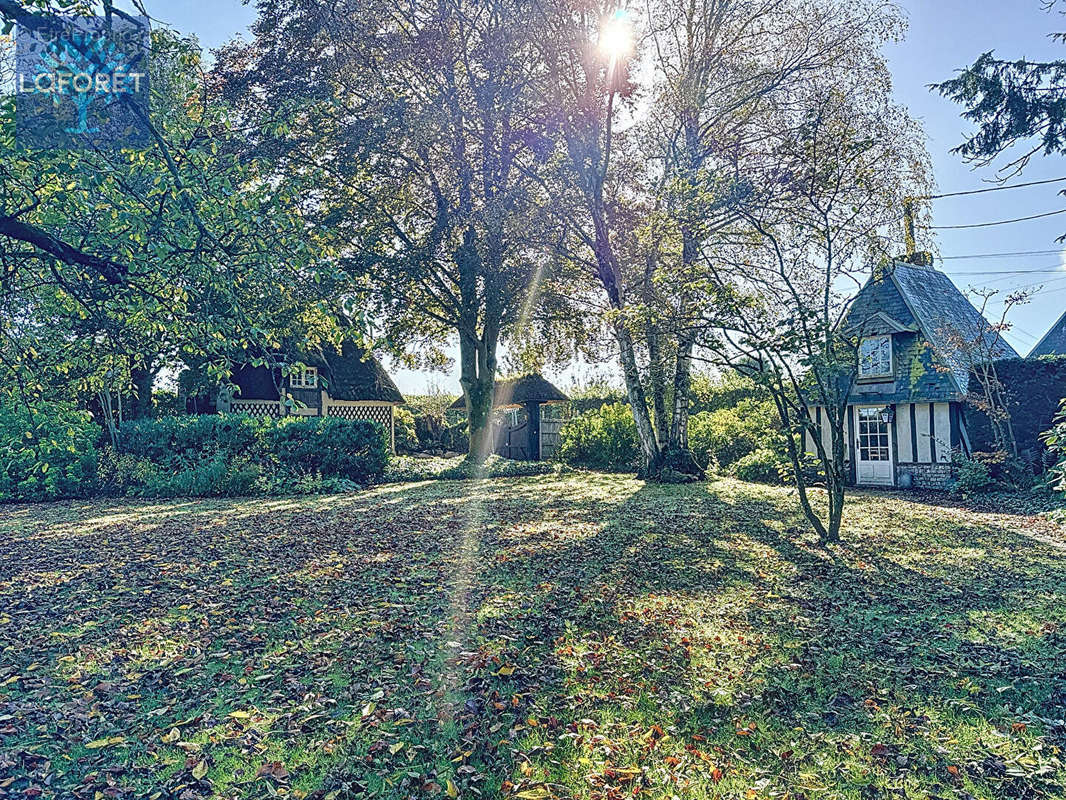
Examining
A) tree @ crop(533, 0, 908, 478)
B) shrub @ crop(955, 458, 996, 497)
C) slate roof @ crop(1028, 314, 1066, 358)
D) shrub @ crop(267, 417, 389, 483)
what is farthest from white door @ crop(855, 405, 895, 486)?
shrub @ crop(267, 417, 389, 483)

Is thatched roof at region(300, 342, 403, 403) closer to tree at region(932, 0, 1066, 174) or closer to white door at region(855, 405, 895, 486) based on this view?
white door at region(855, 405, 895, 486)

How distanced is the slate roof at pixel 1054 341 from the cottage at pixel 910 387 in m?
2.00

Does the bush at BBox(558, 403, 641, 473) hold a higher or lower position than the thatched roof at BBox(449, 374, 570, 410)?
lower

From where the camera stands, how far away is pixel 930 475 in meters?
14.5

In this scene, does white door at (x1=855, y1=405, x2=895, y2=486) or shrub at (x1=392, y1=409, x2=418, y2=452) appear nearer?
white door at (x1=855, y1=405, x2=895, y2=486)

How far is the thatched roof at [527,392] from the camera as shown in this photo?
891 inches

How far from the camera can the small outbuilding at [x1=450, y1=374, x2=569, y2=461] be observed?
22656mm

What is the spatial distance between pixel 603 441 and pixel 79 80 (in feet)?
56.0

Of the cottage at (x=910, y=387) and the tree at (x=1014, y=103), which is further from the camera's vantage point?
the cottage at (x=910, y=387)

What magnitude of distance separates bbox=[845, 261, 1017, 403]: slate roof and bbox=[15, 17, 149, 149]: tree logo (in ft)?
44.0

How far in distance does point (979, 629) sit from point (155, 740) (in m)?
5.56

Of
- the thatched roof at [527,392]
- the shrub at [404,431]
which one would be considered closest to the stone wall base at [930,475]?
the thatched roof at [527,392]

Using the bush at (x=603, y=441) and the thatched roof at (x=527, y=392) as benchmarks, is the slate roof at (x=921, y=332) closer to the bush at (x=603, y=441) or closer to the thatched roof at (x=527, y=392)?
the bush at (x=603, y=441)

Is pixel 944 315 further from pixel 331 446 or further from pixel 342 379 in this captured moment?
pixel 342 379
